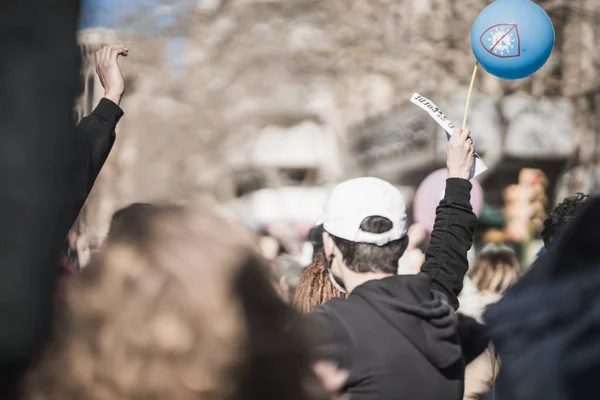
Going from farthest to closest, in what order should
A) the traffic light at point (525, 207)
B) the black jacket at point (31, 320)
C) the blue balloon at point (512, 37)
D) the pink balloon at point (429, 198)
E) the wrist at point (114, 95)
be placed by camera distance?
1. the traffic light at point (525, 207)
2. the pink balloon at point (429, 198)
3. the blue balloon at point (512, 37)
4. the wrist at point (114, 95)
5. the black jacket at point (31, 320)

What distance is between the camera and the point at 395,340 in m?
2.32

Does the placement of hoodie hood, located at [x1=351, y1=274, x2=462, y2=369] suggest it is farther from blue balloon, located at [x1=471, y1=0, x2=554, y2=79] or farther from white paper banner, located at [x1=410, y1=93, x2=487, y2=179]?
Result: blue balloon, located at [x1=471, y1=0, x2=554, y2=79]

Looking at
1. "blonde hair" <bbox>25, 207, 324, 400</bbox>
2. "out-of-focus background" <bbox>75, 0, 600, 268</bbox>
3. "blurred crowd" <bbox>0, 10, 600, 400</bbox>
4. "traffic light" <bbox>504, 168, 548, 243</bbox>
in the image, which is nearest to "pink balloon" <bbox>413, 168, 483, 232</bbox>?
"out-of-focus background" <bbox>75, 0, 600, 268</bbox>

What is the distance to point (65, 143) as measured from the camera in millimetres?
1232

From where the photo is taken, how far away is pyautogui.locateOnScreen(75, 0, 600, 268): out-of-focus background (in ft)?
46.4

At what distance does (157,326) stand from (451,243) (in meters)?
1.84

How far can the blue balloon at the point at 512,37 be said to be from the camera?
399 centimetres

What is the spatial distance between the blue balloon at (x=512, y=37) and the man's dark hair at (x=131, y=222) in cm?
288

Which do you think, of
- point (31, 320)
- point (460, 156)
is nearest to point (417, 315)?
point (460, 156)

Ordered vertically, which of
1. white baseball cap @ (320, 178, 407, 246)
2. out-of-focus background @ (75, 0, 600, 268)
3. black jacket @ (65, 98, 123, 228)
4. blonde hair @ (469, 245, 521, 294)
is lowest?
out-of-focus background @ (75, 0, 600, 268)

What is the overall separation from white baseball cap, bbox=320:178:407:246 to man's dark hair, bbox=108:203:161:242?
1.15 m

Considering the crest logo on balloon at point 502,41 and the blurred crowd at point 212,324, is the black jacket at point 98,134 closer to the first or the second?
the blurred crowd at point 212,324

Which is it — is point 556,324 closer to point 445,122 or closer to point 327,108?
point 445,122

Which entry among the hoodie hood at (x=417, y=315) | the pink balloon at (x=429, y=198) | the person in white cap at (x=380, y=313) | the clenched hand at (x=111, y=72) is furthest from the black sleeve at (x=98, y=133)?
the pink balloon at (x=429, y=198)
